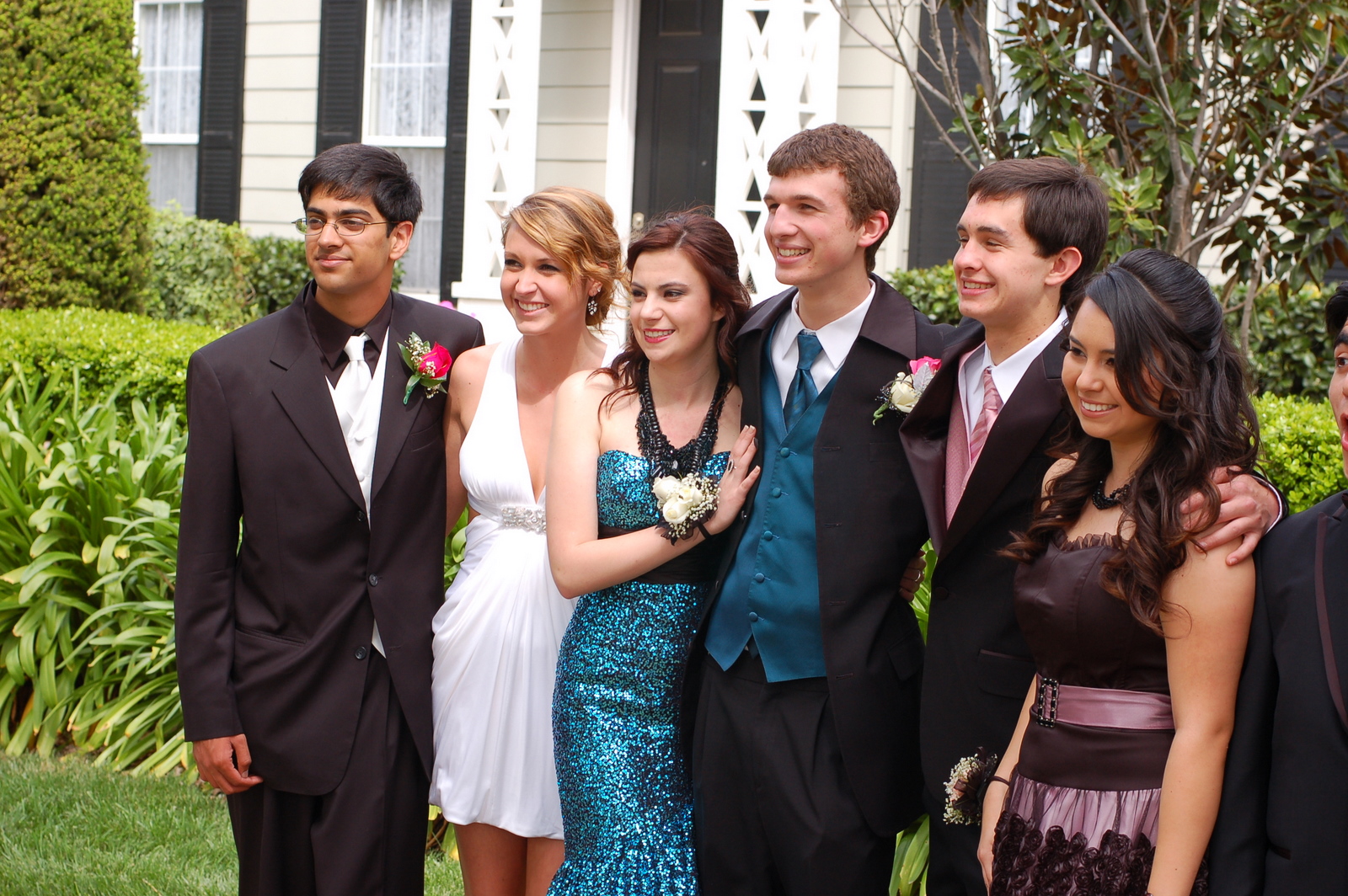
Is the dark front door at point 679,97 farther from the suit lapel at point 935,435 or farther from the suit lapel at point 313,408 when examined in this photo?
the suit lapel at point 935,435

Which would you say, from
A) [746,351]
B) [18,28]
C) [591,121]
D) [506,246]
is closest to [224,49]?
[18,28]

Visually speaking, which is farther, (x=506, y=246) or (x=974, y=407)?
(x=506, y=246)

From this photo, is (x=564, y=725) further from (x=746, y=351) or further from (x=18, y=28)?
(x=18, y=28)

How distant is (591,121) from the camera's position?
10.5 m

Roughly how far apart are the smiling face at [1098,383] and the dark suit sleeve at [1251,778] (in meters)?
0.40

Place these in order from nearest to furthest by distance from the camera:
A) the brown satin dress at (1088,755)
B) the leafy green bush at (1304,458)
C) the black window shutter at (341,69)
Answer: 1. the brown satin dress at (1088,755)
2. the leafy green bush at (1304,458)
3. the black window shutter at (341,69)

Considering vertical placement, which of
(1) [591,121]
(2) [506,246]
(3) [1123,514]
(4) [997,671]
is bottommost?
(4) [997,671]

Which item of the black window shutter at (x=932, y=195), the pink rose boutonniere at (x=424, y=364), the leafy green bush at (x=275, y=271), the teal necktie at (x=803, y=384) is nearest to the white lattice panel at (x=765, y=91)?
the black window shutter at (x=932, y=195)

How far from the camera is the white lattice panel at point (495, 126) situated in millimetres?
9500

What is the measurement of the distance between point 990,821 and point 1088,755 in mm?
330

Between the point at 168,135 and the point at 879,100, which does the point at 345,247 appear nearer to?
the point at 879,100

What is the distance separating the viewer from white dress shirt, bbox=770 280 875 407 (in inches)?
124

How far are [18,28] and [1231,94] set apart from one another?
8.31 metres

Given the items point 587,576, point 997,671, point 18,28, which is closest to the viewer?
point 997,671
